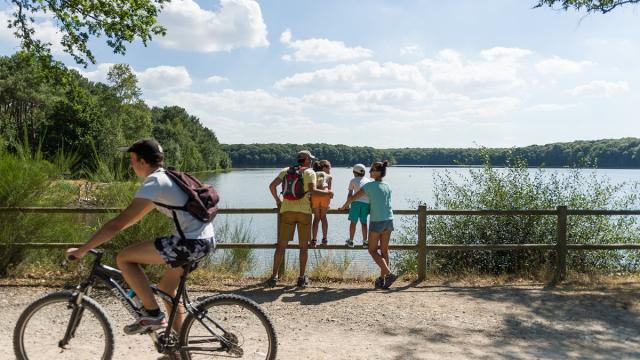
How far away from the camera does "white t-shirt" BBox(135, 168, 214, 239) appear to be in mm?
3748

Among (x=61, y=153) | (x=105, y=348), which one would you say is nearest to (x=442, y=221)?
(x=61, y=153)

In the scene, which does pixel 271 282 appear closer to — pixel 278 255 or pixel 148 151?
pixel 278 255

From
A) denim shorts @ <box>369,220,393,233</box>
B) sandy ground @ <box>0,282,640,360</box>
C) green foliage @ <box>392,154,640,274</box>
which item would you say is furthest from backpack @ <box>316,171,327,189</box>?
green foliage @ <box>392,154,640,274</box>

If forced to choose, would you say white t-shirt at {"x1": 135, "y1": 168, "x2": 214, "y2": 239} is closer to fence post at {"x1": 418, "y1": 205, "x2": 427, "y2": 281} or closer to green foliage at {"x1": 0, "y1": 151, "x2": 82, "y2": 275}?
fence post at {"x1": 418, "y1": 205, "x2": 427, "y2": 281}

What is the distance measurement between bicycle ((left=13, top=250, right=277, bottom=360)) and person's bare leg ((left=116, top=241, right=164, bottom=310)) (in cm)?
10

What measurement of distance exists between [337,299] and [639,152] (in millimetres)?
42508

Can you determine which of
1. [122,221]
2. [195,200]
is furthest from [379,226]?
[122,221]

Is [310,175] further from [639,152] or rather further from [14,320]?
[639,152]

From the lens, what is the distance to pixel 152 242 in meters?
3.86

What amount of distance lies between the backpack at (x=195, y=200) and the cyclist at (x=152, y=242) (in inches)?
1.1

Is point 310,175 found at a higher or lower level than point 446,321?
higher

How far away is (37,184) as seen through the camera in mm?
8242

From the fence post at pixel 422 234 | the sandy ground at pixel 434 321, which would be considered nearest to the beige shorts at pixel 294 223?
the sandy ground at pixel 434 321

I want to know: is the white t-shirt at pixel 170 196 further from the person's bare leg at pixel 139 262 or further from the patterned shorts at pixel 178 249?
the person's bare leg at pixel 139 262
